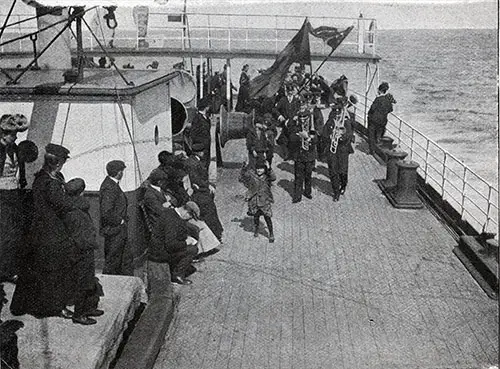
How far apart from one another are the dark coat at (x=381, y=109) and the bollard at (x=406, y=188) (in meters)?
3.08

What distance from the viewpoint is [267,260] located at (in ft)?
27.5

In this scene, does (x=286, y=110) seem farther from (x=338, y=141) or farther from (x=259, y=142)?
(x=338, y=141)

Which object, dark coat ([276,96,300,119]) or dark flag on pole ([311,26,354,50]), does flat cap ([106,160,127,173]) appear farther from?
dark flag on pole ([311,26,354,50])

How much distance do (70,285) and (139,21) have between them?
18207mm

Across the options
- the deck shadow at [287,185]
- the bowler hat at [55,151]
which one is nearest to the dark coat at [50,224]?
the bowler hat at [55,151]

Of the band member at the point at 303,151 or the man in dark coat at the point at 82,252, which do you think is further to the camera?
the band member at the point at 303,151

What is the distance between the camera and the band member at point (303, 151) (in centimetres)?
1065

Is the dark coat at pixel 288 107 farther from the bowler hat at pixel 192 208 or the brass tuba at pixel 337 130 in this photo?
the bowler hat at pixel 192 208

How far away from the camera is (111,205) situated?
677 cm

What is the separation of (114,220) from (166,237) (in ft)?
2.30

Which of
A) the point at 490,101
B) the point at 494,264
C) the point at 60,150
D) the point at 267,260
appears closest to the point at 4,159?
the point at 60,150

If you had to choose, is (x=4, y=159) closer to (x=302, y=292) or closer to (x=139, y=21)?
(x=302, y=292)

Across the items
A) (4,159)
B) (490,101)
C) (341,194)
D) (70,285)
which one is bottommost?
(490,101)

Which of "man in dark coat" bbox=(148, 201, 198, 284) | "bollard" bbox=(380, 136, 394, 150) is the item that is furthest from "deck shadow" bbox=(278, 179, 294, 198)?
"man in dark coat" bbox=(148, 201, 198, 284)
